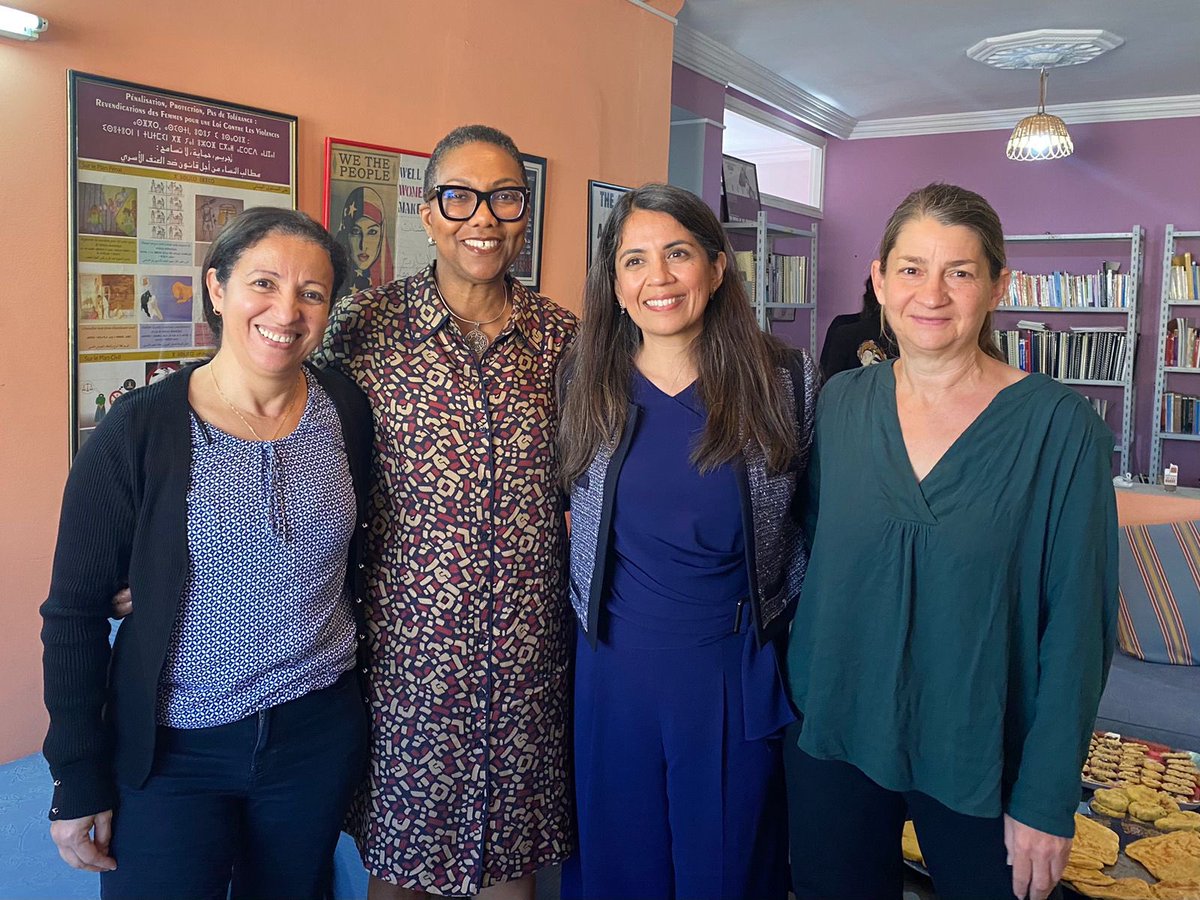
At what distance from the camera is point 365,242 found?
10.5 feet

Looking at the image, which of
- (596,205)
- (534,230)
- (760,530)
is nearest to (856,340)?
(596,205)

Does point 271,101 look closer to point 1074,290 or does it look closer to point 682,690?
point 682,690

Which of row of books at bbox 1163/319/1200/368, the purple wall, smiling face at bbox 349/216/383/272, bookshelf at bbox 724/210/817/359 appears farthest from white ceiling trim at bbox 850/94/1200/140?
smiling face at bbox 349/216/383/272

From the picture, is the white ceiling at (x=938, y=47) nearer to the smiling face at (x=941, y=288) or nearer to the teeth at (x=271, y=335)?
the smiling face at (x=941, y=288)

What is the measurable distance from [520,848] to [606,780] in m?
0.22

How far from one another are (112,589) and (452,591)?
1.68ft

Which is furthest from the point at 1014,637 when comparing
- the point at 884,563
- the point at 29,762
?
the point at 29,762

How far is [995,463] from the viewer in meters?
1.34

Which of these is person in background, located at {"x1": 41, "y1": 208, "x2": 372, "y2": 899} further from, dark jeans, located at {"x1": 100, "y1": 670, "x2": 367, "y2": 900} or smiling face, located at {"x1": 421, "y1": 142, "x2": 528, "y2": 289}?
smiling face, located at {"x1": 421, "y1": 142, "x2": 528, "y2": 289}

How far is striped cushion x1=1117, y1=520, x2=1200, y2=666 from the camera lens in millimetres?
3406

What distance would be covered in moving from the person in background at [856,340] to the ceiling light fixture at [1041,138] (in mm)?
2318

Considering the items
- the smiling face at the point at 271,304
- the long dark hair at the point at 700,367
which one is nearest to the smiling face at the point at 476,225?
the long dark hair at the point at 700,367

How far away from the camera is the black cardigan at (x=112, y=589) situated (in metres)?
1.27

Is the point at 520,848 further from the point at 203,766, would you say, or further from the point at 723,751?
the point at 203,766
